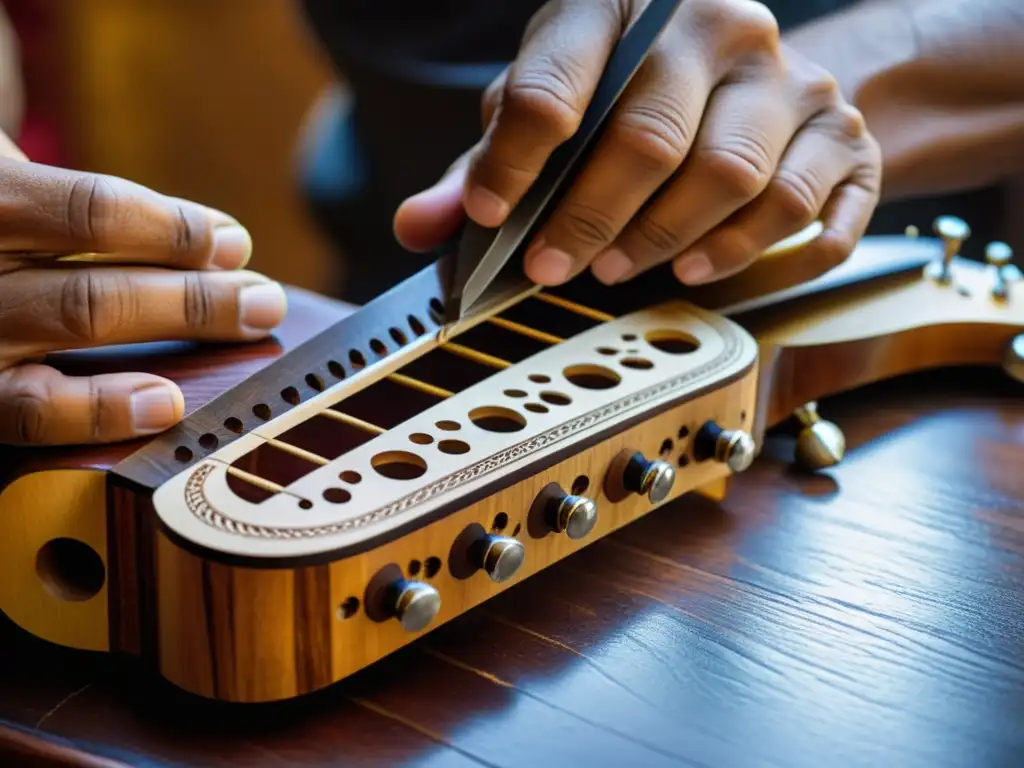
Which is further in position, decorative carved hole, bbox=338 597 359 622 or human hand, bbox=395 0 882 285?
human hand, bbox=395 0 882 285

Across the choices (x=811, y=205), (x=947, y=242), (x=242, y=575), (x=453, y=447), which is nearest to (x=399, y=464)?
(x=453, y=447)

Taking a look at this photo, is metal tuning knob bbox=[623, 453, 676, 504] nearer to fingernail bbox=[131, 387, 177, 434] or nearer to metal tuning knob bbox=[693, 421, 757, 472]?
metal tuning knob bbox=[693, 421, 757, 472]

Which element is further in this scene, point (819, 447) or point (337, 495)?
point (819, 447)

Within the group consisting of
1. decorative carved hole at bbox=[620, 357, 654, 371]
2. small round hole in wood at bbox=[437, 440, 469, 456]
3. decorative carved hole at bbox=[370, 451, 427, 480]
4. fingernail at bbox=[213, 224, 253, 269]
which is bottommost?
decorative carved hole at bbox=[370, 451, 427, 480]

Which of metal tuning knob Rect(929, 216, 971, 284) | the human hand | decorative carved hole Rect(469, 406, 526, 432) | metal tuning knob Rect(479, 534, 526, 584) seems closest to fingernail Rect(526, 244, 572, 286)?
the human hand

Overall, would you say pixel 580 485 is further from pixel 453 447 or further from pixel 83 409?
pixel 83 409

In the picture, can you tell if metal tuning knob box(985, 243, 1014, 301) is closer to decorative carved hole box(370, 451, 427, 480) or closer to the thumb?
the thumb

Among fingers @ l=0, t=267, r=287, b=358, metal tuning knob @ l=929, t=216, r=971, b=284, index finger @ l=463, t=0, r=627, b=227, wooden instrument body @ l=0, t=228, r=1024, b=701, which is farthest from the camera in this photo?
metal tuning knob @ l=929, t=216, r=971, b=284

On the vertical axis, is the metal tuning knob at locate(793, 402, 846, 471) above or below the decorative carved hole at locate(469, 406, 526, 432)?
below

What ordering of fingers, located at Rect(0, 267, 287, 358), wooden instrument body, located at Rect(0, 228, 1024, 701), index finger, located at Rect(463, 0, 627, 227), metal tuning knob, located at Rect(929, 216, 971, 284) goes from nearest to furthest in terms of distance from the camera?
wooden instrument body, located at Rect(0, 228, 1024, 701) → fingers, located at Rect(0, 267, 287, 358) → index finger, located at Rect(463, 0, 627, 227) → metal tuning knob, located at Rect(929, 216, 971, 284)

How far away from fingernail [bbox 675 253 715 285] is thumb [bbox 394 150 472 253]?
0.16m

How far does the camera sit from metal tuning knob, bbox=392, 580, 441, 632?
0.56m

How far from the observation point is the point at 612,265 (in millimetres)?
834

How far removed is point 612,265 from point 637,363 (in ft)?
0.35
